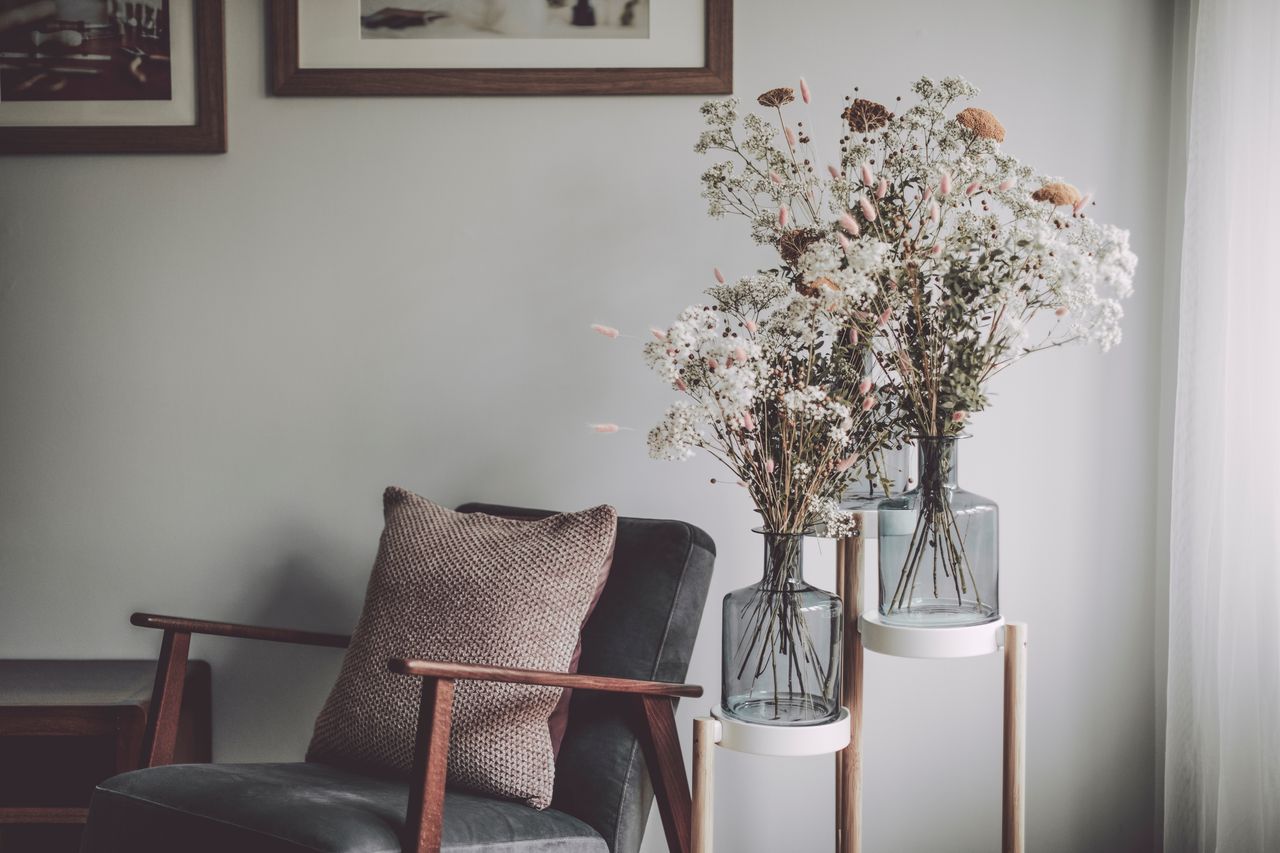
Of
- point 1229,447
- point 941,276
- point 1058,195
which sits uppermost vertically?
point 1058,195

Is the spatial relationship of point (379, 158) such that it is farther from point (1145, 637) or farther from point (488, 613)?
point (1145, 637)

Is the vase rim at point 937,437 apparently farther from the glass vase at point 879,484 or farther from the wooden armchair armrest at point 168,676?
the wooden armchair armrest at point 168,676

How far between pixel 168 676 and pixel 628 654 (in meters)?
0.81

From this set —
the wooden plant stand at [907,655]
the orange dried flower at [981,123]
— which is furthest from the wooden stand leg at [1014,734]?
the orange dried flower at [981,123]

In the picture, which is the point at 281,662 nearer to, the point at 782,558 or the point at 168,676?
the point at 168,676

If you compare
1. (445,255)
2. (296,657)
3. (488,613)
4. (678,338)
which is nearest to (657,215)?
(445,255)

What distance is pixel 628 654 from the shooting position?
1780 mm

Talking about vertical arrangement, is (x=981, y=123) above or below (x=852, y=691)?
above

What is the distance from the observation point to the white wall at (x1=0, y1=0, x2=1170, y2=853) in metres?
2.16

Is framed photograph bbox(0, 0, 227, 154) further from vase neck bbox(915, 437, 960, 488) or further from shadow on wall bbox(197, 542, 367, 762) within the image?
vase neck bbox(915, 437, 960, 488)

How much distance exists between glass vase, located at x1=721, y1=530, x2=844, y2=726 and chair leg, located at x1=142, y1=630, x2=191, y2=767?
3.23 feet

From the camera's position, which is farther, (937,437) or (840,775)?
(840,775)

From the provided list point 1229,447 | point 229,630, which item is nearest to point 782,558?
point 1229,447

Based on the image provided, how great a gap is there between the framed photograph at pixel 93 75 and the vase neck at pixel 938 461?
5.29 ft
